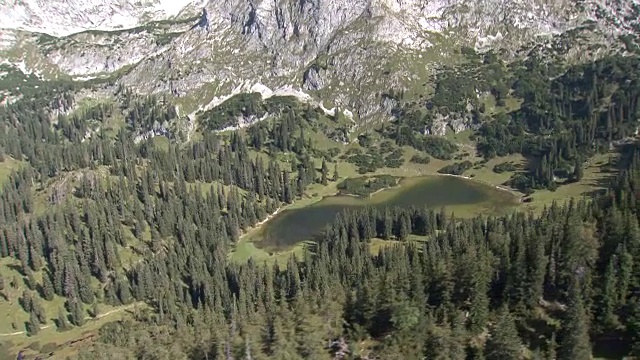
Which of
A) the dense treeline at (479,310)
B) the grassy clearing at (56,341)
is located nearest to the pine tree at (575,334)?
the dense treeline at (479,310)

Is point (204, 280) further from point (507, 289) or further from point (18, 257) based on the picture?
point (507, 289)

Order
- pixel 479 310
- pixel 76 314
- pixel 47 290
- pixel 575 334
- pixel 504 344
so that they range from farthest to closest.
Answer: pixel 47 290, pixel 76 314, pixel 479 310, pixel 575 334, pixel 504 344

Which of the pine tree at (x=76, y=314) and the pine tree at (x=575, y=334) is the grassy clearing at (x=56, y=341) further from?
the pine tree at (x=575, y=334)

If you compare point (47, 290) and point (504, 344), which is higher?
point (504, 344)

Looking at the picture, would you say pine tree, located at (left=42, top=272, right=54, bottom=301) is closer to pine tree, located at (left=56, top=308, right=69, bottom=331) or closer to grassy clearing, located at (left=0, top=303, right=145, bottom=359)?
pine tree, located at (left=56, top=308, right=69, bottom=331)

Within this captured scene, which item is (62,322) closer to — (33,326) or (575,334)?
(33,326)

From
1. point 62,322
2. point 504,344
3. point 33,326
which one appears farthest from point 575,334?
point 33,326

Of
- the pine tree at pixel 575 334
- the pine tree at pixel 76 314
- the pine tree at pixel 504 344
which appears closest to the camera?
the pine tree at pixel 504 344

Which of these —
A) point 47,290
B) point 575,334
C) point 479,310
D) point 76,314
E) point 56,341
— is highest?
point 479,310

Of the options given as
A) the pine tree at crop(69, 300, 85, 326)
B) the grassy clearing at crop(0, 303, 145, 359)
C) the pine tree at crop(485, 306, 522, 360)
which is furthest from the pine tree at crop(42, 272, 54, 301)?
the pine tree at crop(485, 306, 522, 360)
